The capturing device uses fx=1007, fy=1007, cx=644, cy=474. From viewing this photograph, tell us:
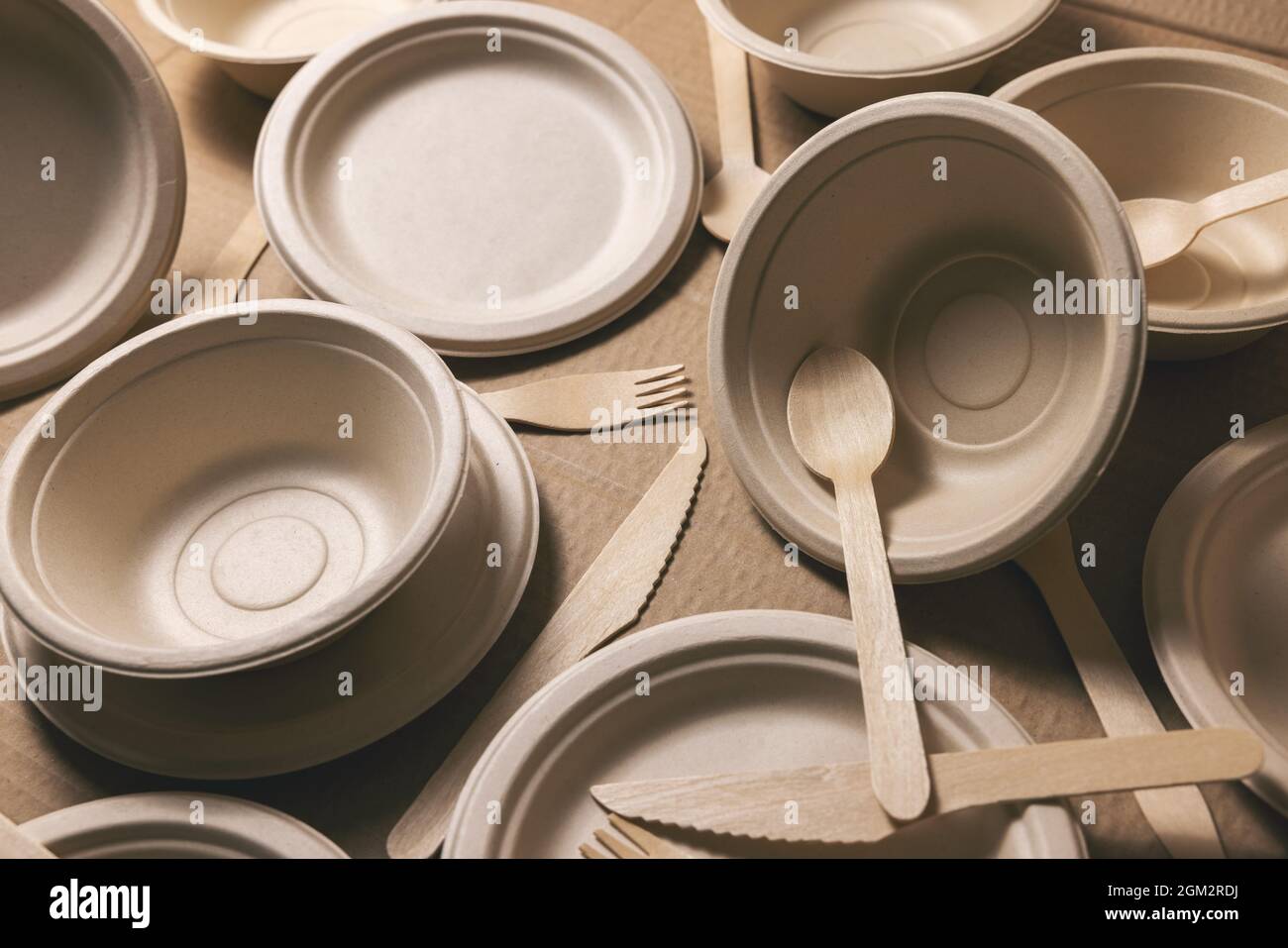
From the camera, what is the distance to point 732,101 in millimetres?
925

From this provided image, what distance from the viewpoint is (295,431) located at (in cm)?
72

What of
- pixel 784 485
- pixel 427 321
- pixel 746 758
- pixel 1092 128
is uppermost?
pixel 1092 128

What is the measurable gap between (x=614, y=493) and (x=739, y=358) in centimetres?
14

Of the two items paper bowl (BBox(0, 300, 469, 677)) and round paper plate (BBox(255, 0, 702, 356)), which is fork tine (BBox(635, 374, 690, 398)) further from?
paper bowl (BBox(0, 300, 469, 677))

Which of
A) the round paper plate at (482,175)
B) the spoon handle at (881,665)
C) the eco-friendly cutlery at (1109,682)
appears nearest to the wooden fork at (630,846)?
the spoon handle at (881,665)

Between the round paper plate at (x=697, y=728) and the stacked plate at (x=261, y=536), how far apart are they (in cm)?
8

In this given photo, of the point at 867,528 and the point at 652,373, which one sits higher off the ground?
the point at 652,373

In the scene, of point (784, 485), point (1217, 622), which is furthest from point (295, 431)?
point (1217, 622)

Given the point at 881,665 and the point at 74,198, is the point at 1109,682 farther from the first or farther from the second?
the point at 74,198

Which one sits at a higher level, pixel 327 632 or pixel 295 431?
pixel 295 431

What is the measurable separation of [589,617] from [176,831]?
10.7 inches

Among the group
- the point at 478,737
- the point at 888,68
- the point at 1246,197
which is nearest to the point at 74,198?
the point at 478,737

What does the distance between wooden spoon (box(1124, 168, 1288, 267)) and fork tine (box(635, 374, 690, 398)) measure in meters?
0.35

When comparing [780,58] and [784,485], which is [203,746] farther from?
[780,58]
